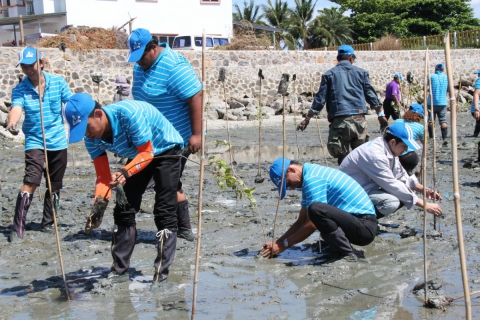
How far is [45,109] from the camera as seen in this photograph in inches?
229

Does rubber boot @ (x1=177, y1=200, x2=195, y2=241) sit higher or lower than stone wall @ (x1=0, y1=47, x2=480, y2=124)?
lower

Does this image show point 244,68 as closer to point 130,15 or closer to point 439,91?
point 439,91

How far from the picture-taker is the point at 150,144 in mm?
4133

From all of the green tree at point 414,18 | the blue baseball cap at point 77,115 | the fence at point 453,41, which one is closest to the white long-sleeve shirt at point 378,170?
the blue baseball cap at point 77,115

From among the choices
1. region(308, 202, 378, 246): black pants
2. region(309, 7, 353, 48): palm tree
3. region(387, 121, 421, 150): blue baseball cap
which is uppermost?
region(309, 7, 353, 48): palm tree

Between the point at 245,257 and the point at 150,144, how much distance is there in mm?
1562

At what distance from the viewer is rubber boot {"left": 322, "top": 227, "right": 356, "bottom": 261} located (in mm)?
4793

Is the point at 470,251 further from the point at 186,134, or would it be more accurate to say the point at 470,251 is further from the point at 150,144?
the point at 150,144

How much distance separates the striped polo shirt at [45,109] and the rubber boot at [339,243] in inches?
105

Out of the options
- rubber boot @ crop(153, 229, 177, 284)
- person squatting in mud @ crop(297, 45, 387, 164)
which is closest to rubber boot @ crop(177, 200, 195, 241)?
rubber boot @ crop(153, 229, 177, 284)

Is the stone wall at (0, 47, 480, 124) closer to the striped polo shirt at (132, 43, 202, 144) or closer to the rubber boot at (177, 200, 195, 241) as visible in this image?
the rubber boot at (177, 200, 195, 241)

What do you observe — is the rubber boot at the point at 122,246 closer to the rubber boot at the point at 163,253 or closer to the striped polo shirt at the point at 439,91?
the rubber boot at the point at 163,253

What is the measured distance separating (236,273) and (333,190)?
3.18 feet

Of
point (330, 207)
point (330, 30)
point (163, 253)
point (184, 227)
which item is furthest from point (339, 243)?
point (330, 30)
